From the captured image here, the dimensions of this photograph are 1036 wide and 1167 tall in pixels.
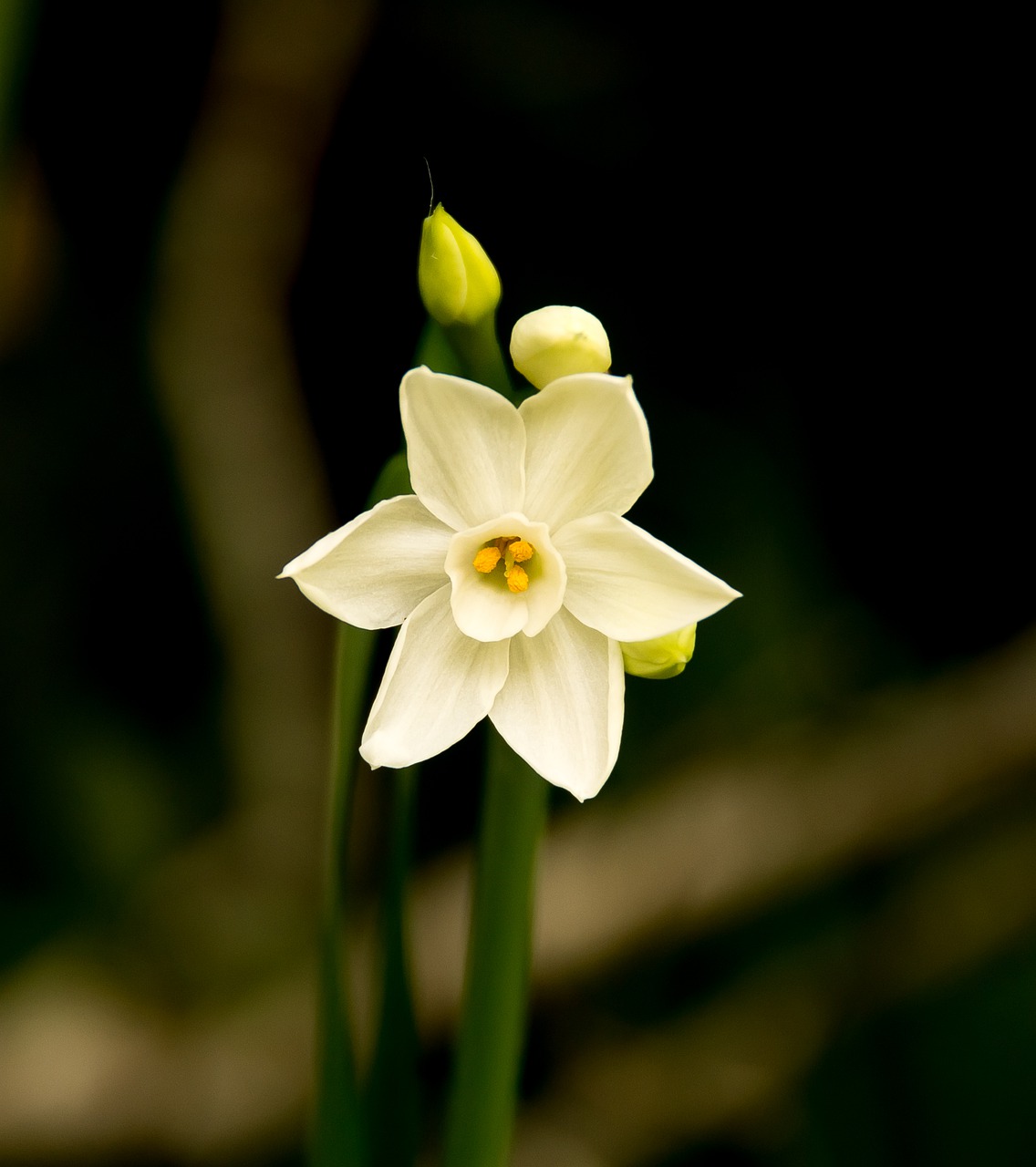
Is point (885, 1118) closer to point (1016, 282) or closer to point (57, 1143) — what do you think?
point (57, 1143)

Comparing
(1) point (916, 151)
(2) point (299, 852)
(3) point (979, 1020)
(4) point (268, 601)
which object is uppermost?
(1) point (916, 151)

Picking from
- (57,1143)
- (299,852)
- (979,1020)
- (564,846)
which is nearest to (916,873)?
(979,1020)

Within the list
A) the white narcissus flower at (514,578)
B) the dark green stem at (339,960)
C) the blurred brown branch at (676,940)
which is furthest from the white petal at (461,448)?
the blurred brown branch at (676,940)

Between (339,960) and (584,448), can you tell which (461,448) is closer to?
(584,448)

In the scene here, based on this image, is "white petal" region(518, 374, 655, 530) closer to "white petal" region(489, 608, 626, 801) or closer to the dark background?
"white petal" region(489, 608, 626, 801)

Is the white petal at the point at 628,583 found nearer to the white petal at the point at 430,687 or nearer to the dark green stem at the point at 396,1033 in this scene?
the white petal at the point at 430,687

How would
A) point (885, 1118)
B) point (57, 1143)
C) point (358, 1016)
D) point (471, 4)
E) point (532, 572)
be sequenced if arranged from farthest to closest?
1. point (471, 4)
2. point (358, 1016)
3. point (885, 1118)
4. point (57, 1143)
5. point (532, 572)
